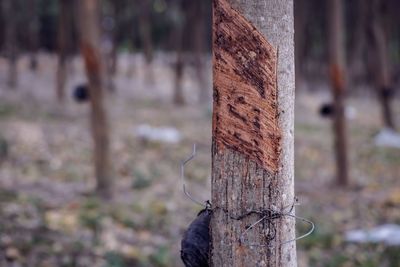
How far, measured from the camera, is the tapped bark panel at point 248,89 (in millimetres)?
2207

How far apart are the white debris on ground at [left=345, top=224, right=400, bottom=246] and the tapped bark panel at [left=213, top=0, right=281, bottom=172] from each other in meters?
4.42

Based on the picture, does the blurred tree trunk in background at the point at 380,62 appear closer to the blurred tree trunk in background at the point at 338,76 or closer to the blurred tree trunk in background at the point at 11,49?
the blurred tree trunk in background at the point at 338,76

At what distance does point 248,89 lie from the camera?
2221mm

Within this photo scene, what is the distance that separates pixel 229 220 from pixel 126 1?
22.6m

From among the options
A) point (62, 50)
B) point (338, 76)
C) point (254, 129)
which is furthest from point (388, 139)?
point (254, 129)

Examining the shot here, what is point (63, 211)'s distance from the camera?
664 cm

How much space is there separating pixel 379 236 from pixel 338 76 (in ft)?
10.1

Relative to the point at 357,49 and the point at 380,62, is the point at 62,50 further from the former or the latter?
the point at 357,49

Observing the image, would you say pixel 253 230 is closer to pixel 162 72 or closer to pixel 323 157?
pixel 323 157

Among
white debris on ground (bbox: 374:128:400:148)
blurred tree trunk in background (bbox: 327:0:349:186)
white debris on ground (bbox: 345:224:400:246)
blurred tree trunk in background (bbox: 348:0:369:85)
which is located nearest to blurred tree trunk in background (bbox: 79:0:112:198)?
white debris on ground (bbox: 345:224:400:246)


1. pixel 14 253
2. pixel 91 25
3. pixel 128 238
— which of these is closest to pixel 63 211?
pixel 128 238

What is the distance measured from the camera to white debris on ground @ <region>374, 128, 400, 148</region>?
13.0 meters

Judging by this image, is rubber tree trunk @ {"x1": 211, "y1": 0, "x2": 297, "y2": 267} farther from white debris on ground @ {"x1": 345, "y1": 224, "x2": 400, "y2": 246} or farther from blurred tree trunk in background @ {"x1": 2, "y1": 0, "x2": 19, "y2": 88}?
blurred tree trunk in background @ {"x1": 2, "y1": 0, "x2": 19, "y2": 88}

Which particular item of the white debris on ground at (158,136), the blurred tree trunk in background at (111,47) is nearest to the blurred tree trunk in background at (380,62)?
the white debris on ground at (158,136)
